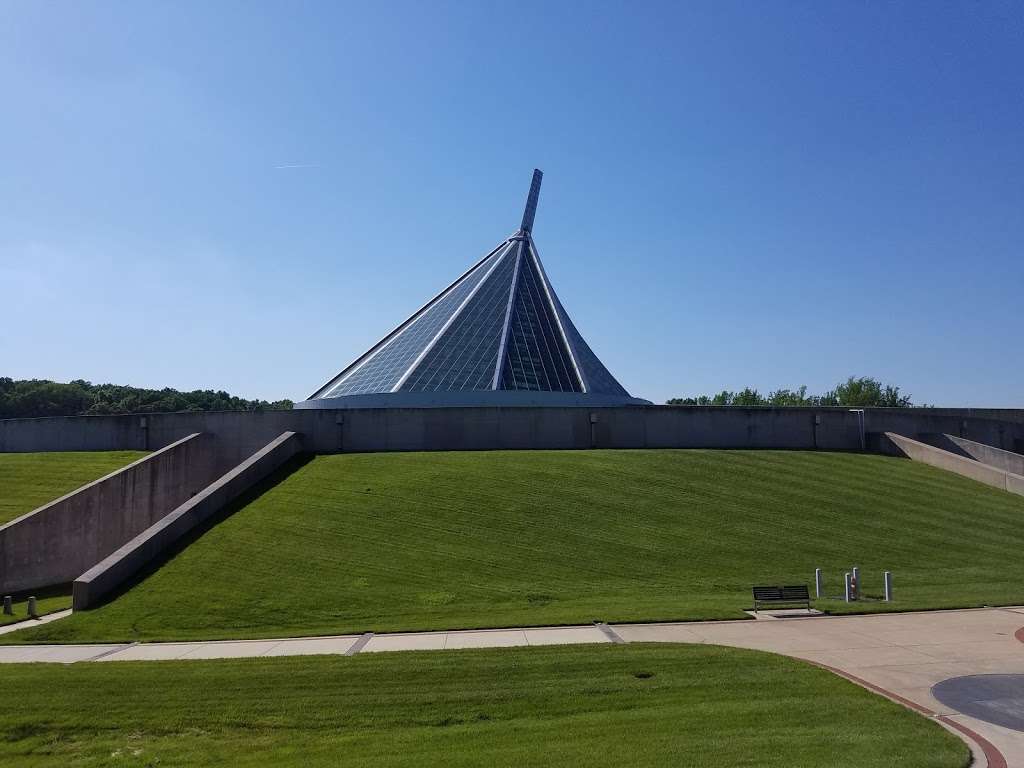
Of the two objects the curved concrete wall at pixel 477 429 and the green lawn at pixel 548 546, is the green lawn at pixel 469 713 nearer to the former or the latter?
the green lawn at pixel 548 546

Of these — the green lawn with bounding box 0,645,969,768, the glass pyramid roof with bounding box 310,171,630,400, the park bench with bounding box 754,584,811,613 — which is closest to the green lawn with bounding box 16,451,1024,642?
the park bench with bounding box 754,584,811,613

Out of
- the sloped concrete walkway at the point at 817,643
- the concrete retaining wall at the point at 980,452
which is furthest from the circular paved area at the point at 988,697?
the concrete retaining wall at the point at 980,452

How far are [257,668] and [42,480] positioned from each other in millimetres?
18163

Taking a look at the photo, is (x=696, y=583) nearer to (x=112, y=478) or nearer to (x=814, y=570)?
(x=814, y=570)

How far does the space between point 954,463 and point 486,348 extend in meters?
20.1

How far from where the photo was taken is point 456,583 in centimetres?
1457

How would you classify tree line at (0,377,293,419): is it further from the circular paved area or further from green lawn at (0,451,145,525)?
the circular paved area

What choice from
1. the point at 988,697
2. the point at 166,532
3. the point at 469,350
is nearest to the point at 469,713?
the point at 988,697

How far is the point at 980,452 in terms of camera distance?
2780 centimetres

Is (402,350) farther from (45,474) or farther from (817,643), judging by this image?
(817,643)

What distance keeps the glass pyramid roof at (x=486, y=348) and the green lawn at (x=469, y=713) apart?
21629mm

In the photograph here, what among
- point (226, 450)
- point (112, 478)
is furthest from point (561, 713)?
point (226, 450)

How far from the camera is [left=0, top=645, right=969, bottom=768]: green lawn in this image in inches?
261

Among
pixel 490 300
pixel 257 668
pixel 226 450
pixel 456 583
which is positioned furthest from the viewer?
pixel 490 300
